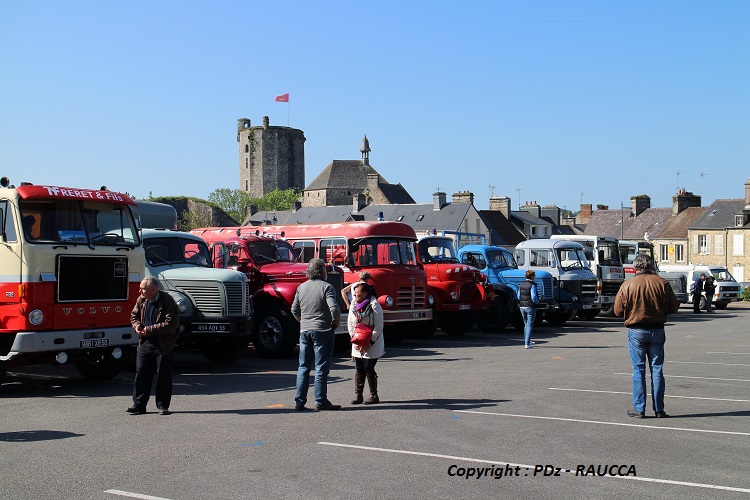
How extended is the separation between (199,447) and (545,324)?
2170cm

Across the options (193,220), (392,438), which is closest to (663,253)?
(193,220)

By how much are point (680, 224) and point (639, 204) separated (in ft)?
21.6

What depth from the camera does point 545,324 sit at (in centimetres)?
2877

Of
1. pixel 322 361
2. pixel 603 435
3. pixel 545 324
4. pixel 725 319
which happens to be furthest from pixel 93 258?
pixel 725 319

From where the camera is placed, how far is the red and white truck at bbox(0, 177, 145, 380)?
466 inches

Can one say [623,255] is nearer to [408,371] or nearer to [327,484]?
[408,371]

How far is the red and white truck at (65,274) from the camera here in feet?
38.8

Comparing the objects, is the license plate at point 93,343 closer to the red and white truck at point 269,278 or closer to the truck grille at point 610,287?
the red and white truck at point 269,278

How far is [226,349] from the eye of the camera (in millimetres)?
16016

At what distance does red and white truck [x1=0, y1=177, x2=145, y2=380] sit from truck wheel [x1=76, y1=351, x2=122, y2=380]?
2.2 inches

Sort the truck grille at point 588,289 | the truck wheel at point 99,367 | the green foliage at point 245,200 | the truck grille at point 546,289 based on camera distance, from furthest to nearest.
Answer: the green foliage at point 245,200, the truck grille at point 588,289, the truck grille at point 546,289, the truck wheel at point 99,367

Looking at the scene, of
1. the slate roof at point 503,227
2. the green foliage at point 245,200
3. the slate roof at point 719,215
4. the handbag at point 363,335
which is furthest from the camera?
the green foliage at point 245,200

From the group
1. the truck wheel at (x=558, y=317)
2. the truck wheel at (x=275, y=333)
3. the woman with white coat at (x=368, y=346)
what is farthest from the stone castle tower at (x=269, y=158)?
the woman with white coat at (x=368, y=346)

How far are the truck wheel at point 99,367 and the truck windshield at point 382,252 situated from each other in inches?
283
